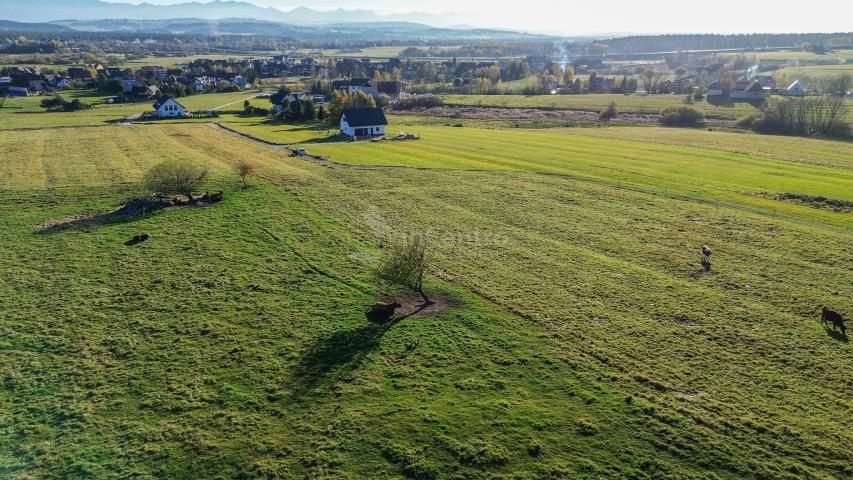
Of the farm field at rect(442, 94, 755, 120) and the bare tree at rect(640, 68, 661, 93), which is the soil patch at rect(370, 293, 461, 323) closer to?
the farm field at rect(442, 94, 755, 120)

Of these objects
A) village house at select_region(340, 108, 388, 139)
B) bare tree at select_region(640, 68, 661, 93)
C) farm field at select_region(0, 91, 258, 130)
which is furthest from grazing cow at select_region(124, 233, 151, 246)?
bare tree at select_region(640, 68, 661, 93)

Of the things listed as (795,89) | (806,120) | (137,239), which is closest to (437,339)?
(137,239)

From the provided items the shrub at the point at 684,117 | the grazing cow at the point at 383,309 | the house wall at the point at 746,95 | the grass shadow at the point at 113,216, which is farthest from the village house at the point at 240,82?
the grazing cow at the point at 383,309

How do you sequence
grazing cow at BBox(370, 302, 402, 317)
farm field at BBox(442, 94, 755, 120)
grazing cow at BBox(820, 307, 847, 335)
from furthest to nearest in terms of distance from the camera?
farm field at BBox(442, 94, 755, 120) < grazing cow at BBox(370, 302, 402, 317) < grazing cow at BBox(820, 307, 847, 335)

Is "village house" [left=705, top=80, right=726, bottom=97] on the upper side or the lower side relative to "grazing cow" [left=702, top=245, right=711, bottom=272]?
upper

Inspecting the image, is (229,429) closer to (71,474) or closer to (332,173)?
(71,474)

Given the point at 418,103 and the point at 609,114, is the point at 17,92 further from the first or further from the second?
the point at 609,114

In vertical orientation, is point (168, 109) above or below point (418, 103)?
below

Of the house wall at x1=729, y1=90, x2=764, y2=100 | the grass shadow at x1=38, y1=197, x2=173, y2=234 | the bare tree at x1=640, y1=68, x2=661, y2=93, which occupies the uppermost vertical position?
the bare tree at x1=640, y1=68, x2=661, y2=93
